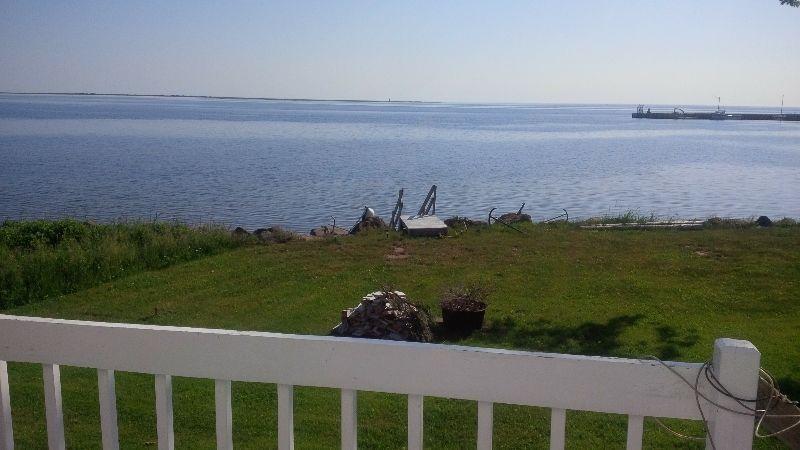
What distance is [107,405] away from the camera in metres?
2.24

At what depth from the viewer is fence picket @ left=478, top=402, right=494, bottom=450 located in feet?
6.52

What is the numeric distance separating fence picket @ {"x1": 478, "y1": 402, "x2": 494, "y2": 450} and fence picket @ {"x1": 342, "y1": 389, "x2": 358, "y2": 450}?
0.36 metres

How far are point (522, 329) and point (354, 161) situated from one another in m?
52.6

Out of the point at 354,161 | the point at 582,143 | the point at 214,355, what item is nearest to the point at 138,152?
the point at 354,161

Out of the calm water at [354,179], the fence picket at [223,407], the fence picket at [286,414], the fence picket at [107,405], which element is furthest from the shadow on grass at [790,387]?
the calm water at [354,179]

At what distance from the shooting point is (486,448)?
2020 millimetres

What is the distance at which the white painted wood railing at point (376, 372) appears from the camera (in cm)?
190

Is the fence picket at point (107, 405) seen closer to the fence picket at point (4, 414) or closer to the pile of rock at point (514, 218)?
the fence picket at point (4, 414)

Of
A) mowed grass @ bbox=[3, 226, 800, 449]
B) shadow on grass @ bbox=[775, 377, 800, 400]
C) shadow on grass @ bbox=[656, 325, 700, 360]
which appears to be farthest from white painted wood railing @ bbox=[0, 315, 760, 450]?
shadow on grass @ bbox=[656, 325, 700, 360]

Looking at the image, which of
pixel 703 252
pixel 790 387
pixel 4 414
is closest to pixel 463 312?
pixel 790 387

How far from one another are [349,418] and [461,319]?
7174 millimetres

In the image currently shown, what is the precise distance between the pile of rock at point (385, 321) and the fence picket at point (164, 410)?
578 cm

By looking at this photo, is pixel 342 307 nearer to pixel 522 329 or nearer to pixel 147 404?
pixel 522 329

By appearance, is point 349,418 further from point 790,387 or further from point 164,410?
point 790,387
